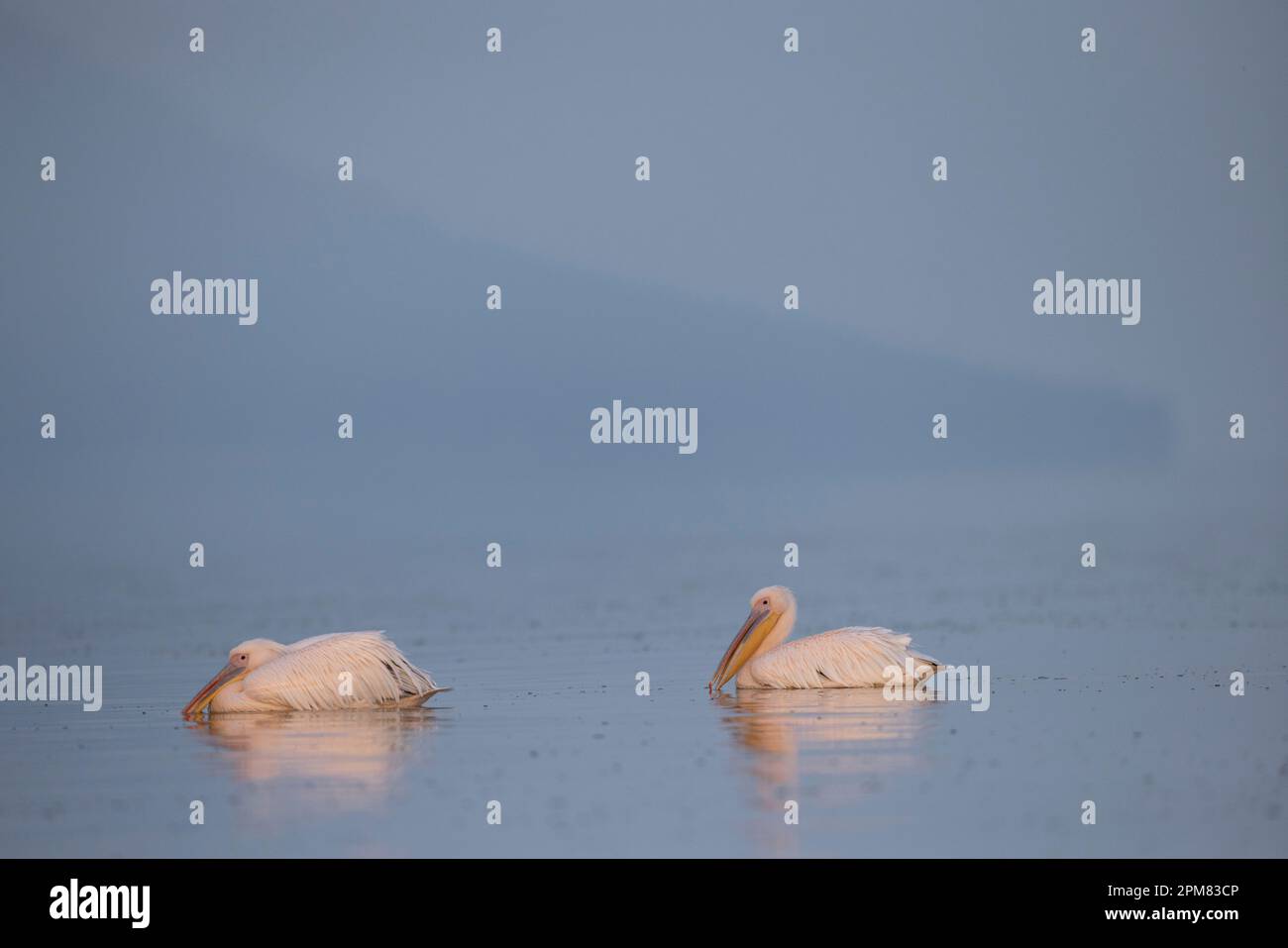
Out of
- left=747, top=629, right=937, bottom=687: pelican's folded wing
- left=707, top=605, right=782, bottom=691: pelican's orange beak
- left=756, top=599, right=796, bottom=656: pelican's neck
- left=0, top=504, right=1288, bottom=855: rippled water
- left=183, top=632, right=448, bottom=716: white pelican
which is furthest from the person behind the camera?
left=756, top=599, right=796, bottom=656: pelican's neck

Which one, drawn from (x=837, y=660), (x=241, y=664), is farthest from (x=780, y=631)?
(x=241, y=664)

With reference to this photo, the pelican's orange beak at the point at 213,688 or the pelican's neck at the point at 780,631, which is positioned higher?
the pelican's neck at the point at 780,631

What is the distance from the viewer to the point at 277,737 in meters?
11.5

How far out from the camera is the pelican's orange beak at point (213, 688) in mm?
12328

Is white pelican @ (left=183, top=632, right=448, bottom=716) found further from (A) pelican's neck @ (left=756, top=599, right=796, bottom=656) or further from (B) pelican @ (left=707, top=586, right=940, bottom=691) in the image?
(A) pelican's neck @ (left=756, top=599, right=796, bottom=656)

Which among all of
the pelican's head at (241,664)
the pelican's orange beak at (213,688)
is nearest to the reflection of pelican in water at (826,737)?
the pelican's head at (241,664)

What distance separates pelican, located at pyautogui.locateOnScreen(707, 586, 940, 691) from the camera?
12859 millimetres

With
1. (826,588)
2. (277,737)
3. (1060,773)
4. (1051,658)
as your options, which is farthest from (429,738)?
(826,588)

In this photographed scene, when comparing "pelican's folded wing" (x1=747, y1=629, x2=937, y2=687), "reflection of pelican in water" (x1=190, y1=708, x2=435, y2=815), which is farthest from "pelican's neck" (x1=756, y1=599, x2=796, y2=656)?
"reflection of pelican in water" (x1=190, y1=708, x2=435, y2=815)

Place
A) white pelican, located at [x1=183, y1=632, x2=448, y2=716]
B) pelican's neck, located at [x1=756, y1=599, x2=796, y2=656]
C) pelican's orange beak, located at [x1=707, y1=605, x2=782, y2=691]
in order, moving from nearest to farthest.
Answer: white pelican, located at [x1=183, y1=632, x2=448, y2=716] → pelican's orange beak, located at [x1=707, y1=605, x2=782, y2=691] → pelican's neck, located at [x1=756, y1=599, x2=796, y2=656]

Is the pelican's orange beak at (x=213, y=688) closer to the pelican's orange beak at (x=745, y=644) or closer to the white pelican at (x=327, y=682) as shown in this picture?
the white pelican at (x=327, y=682)
